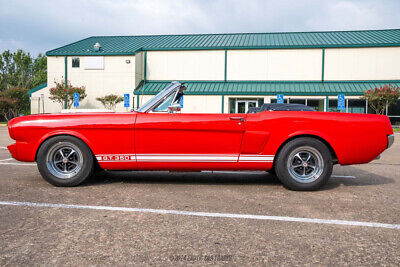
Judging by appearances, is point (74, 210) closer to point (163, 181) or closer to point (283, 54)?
point (163, 181)

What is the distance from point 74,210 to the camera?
326 cm

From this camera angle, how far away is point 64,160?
4.32 meters

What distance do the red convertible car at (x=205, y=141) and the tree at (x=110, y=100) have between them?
73.3 ft

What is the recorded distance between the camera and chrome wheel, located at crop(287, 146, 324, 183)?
4211 millimetres

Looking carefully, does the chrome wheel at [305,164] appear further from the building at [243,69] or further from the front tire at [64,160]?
the building at [243,69]

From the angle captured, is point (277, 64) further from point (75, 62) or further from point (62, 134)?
point (62, 134)

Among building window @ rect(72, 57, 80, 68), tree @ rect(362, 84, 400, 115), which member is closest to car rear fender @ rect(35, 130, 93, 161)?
tree @ rect(362, 84, 400, 115)

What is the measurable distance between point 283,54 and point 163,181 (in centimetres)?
2307

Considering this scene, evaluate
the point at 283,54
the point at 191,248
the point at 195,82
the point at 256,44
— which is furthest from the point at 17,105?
the point at 191,248

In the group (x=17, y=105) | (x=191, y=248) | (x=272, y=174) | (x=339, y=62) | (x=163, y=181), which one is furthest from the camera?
(x=17, y=105)

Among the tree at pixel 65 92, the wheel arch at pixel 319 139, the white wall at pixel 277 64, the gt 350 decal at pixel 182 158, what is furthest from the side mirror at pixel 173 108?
the tree at pixel 65 92

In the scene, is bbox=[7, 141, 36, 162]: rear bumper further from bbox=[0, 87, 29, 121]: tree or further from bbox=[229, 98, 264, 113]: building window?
bbox=[0, 87, 29, 121]: tree

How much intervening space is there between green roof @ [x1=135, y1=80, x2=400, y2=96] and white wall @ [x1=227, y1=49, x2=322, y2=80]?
0.56m

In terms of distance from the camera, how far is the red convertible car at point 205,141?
13.8 feet
